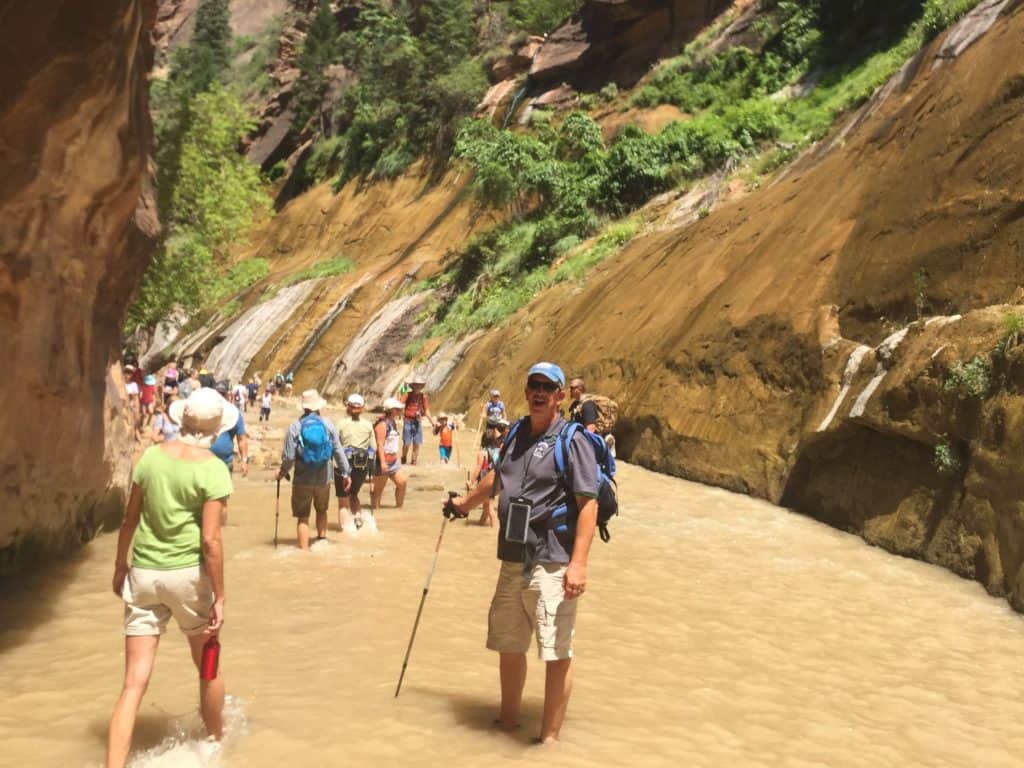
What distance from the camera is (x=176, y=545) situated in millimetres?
3875

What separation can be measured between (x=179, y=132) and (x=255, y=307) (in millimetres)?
15173

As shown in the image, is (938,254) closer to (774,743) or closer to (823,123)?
(774,743)

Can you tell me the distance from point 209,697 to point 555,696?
155 cm

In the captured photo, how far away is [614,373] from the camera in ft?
53.4

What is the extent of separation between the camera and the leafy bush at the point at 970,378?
27.3ft

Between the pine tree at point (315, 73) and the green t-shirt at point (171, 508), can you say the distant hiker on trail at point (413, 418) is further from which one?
the pine tree at point (315, 73)

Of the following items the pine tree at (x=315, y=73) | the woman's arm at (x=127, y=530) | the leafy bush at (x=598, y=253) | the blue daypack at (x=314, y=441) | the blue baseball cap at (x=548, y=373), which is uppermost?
the pine tree at (x=315, y=73)

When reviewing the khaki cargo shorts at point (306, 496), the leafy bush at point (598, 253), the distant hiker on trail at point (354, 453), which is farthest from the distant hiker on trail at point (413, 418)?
the leafy bush at point (598, 253)

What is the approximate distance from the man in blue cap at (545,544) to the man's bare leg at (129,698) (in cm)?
152

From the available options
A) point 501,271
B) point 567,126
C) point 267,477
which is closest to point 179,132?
point 501,271

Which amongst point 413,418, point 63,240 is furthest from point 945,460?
point 413,418

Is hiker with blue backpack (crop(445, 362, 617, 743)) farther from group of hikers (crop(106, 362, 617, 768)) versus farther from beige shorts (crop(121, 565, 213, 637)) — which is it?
beige shorts (crop(121, 565, 213, 637))

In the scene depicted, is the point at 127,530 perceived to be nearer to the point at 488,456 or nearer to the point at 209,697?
the point at 209,697

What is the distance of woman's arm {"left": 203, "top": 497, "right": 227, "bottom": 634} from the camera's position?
3.89 metres
